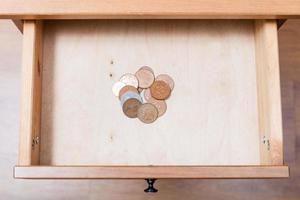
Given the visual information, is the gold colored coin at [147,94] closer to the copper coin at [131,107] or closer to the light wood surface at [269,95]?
the copper coin at [131,107]

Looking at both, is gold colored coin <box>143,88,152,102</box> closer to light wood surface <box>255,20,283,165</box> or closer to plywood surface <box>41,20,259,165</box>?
plywood surface <box>41,20,259,165</box>

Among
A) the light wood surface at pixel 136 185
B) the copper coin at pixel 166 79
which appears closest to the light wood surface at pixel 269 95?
the copper coin at pixel 166 79

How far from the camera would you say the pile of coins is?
2.63ft

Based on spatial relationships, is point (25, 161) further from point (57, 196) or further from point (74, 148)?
point (57, 196)

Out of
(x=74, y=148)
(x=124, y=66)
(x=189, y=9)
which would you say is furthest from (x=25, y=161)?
(x=189, y=9)

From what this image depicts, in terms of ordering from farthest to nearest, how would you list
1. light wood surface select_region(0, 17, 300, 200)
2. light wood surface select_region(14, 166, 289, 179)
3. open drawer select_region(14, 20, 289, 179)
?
light wood surface select_region(0, 17, 300, 200)
open drawer select_region(14, 20, 289, 179)
light wood surface select_region(14, 166, 289, 179)

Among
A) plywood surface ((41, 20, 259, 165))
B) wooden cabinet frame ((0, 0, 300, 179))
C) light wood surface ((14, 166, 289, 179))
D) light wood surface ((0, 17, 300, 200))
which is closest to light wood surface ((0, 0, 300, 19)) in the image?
wooden cabinet frame ((0, 0, 300, 179))

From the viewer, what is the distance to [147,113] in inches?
31.6

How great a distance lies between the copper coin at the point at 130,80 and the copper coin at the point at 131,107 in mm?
28

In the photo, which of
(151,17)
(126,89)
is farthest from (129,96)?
(151,17)

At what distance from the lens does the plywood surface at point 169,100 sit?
0.79m

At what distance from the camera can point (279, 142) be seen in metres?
0.72

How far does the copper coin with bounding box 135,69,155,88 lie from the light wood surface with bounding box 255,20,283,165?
0.18 m

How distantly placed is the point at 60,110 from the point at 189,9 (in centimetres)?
27
